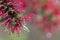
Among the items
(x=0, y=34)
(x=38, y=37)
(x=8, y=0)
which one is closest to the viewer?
(x=8, y=0)

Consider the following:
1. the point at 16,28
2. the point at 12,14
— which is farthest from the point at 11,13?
the point at 16,28

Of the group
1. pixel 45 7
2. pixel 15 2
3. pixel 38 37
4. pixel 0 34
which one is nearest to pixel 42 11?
pixel 45 7

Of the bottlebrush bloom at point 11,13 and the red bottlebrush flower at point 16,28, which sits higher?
the bottlebrush bloom at point 11,13

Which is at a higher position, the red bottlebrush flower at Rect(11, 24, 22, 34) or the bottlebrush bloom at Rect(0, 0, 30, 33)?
the bottlebrush bloom at Rect(0, 0, 30, 33)

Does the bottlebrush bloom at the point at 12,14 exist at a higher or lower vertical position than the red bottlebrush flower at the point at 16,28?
higher

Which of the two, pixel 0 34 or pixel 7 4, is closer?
pixel 7 4

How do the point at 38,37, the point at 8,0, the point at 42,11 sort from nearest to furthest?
the point at 42,11
the point at 8,0
the point at 38,37

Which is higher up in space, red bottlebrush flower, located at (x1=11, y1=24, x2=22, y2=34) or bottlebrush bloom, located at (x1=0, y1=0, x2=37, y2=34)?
bottlebrush bloom, located at (x1=0, y1=0, x2=37, y2=34)

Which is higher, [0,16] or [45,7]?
[45,7]

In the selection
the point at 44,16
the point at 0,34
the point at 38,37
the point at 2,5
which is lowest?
the point at 0,34

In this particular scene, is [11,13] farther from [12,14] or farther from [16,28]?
[16,28]

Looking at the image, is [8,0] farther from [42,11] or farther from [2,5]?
[42,11]
